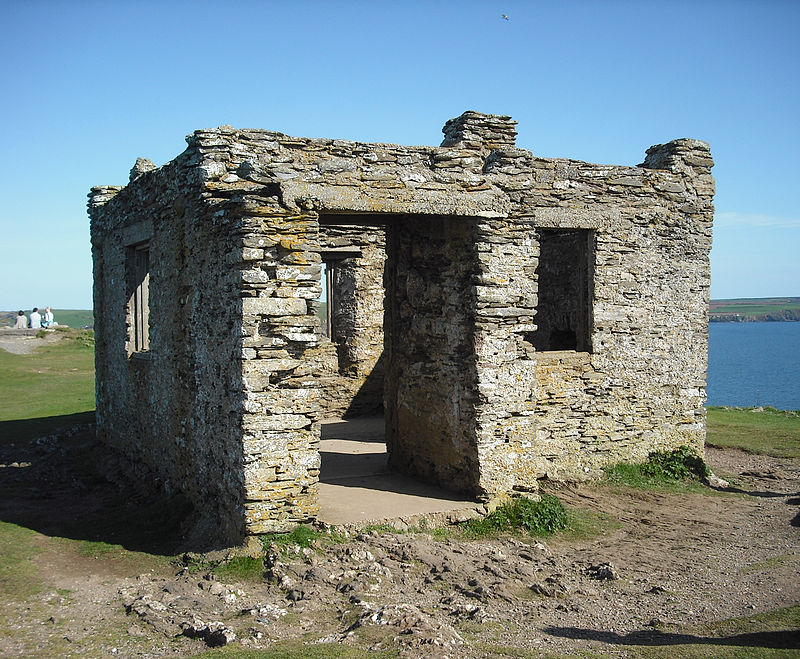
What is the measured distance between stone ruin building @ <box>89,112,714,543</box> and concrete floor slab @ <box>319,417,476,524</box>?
33 centimetres

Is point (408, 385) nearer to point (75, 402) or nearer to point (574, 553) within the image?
point (574, 553)

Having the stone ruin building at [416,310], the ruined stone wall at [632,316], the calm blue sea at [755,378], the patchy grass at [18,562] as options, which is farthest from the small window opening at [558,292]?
the calm blue sea at [755,378]

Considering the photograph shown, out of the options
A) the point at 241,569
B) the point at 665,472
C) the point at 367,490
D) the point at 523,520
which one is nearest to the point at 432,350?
the point at 367,490

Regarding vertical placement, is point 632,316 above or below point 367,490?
above

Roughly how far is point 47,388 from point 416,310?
15.1 metres

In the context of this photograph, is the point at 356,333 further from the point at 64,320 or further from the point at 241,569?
the point at 64,320

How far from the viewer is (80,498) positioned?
11602mm

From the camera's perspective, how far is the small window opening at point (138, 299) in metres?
12.5

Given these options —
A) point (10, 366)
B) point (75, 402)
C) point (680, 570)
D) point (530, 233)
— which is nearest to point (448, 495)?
point (680, 570)

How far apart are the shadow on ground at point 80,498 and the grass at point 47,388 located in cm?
85

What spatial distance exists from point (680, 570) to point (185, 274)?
7.22 metres

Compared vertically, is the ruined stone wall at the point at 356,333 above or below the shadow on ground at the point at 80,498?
above

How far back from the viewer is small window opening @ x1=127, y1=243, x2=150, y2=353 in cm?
1254

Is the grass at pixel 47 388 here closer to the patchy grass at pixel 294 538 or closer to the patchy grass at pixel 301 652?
the patchy grass at pixel 294 538
